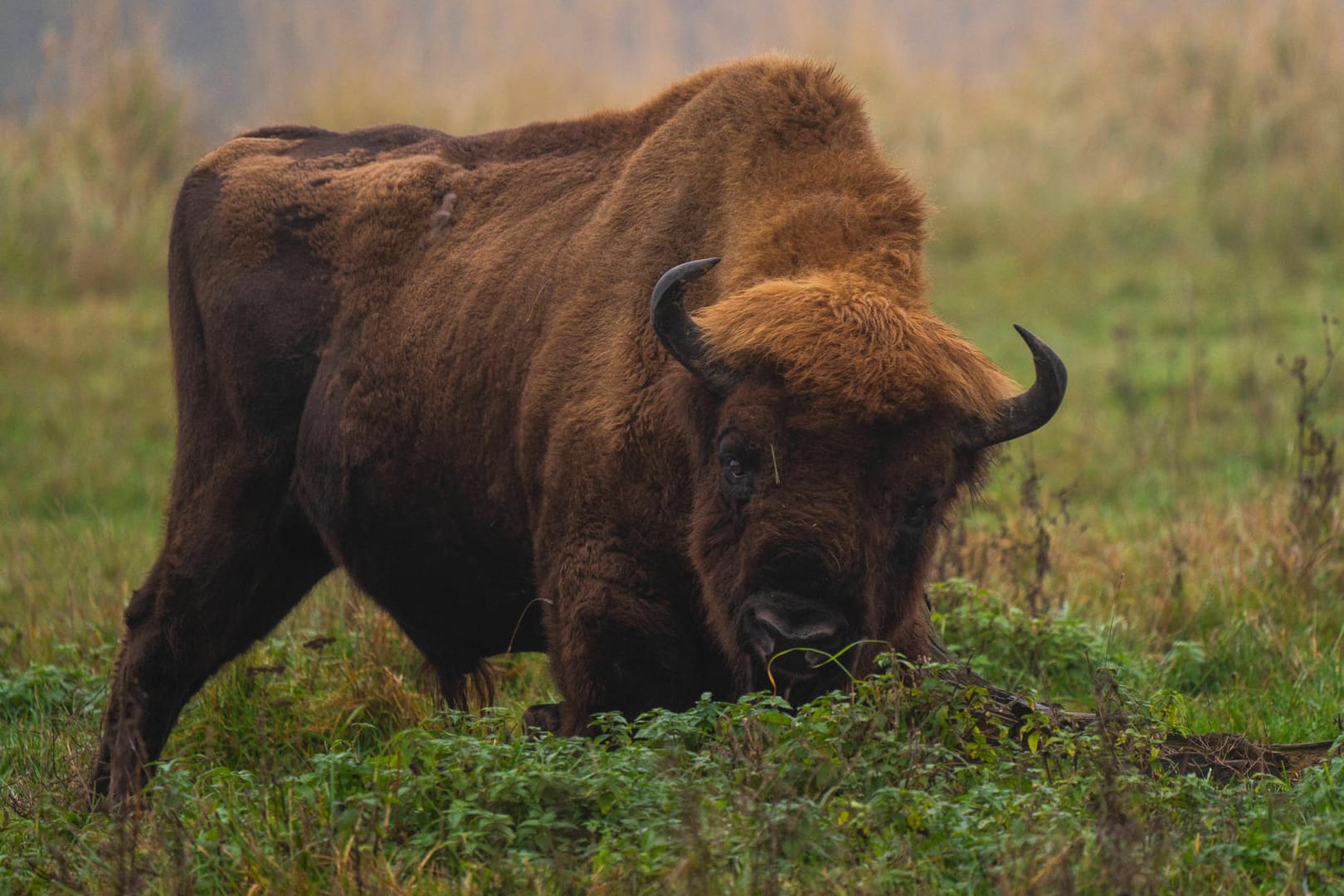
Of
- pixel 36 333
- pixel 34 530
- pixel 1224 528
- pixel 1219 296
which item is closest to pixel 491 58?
pixel 36 333

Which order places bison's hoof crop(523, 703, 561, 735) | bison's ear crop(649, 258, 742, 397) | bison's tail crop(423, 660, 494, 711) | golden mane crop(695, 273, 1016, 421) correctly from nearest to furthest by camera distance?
golden mane crop(695, 273, 1016, 421)
bison's ear crop(649, 258, 742, 397)
bison's hoof crop(523, 703, 561, 735)
bison's tail crop(423, 660, 494, 711)

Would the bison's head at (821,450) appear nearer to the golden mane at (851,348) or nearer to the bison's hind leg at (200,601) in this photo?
the golden mane at (851,348)

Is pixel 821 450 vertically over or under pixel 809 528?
over

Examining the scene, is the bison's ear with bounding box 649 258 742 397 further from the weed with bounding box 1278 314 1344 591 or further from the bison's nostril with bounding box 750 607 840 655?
the weed with bounding box 1278 314 1344 591

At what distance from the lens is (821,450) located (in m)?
3.75

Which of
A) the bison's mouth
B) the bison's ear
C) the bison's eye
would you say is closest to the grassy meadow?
the bison's mouth

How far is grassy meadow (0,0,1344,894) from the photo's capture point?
10.7ft

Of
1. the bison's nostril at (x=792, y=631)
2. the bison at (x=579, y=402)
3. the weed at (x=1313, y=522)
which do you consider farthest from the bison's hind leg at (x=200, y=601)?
the weed at (x=1313, y=522)

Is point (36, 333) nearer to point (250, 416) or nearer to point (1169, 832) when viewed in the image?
point (250, 416)

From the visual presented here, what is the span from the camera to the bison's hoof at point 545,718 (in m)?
4.38

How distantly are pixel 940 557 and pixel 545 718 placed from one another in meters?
2.72

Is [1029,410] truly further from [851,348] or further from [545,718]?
[545,718]

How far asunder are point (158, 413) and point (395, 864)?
30.4 ft

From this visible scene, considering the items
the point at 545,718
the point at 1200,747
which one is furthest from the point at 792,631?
the point at 1200,747
